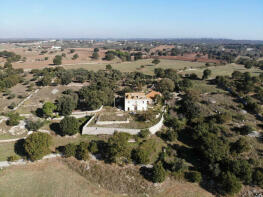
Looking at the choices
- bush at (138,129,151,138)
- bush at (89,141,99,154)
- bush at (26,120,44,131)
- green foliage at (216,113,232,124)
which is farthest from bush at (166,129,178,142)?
bush at (26,120,44,131)

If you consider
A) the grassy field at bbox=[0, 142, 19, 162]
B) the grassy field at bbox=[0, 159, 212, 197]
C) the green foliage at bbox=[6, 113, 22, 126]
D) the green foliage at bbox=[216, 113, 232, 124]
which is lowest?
the grassy field at bbox=[0, 159, 212, 197]

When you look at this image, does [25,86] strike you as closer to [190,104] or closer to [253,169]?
[190,104]

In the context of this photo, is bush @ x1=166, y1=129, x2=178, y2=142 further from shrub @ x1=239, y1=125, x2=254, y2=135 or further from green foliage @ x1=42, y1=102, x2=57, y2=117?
green foliage @ x1=42, y1=102, x2=57, y2=117

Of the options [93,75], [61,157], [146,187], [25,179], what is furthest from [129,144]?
[93,75]

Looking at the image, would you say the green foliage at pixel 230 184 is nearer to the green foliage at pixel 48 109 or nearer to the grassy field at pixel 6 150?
the grassy field at pixel 6 150

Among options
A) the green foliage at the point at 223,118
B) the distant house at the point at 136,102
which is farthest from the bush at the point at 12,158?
the green foliage at the point at 223,118

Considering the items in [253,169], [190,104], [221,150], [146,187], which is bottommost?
[146,187]
